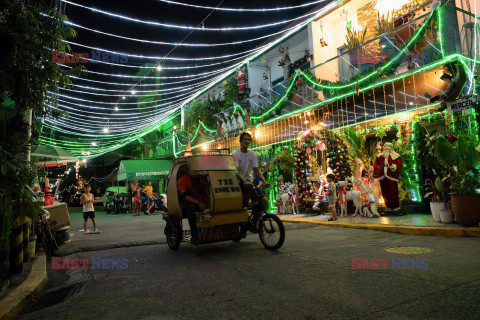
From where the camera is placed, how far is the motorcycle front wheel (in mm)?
5656

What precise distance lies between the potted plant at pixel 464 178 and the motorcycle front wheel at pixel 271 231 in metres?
4.05

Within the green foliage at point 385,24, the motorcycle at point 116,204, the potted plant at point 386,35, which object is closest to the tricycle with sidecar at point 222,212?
the potted plant at point 386,35

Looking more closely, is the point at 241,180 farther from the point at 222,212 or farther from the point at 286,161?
the point at 286,161

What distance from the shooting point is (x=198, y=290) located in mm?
3811

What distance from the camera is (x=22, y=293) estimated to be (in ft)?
13.2

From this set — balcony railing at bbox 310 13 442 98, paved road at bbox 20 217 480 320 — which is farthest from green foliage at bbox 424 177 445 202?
balcony railing at bbox 310 13 442 98

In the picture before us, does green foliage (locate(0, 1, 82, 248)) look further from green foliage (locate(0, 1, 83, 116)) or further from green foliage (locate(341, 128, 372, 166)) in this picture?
green foliage (locate(341, 128, 372, 166))

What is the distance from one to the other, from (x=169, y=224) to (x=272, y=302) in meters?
4.03

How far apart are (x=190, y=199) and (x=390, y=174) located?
6639 millimetres

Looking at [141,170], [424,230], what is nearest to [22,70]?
[424,230]

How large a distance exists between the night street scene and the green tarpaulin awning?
8777mm

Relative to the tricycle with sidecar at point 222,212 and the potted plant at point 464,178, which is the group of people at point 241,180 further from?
the potted plant at point 464,178

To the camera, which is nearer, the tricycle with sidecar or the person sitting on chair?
the tricycle with sidecar

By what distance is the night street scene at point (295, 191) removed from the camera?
345 cm
